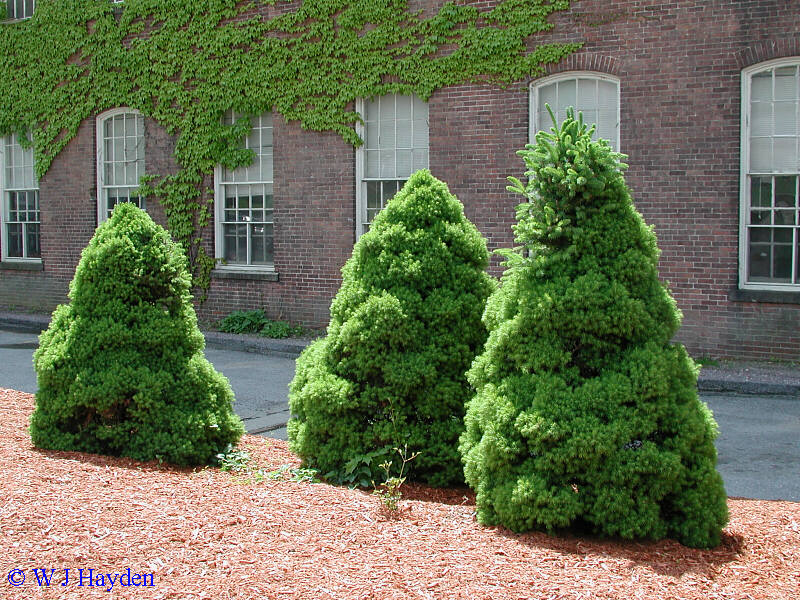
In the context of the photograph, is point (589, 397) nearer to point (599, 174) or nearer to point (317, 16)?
point (599, 174)

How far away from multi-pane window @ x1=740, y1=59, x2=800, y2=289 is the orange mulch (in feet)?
21.9

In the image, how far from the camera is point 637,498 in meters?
4.42

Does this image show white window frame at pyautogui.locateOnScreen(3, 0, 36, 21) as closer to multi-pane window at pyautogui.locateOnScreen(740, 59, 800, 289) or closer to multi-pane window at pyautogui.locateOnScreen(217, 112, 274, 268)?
multi-pane window at pyautogui.locateOnScreen(217, 112, 274, 268)

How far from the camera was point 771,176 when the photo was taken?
11398 mm

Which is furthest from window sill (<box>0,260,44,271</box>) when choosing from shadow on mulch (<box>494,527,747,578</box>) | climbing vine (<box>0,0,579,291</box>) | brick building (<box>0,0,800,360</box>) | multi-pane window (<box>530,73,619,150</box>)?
shadow on mulch (<box>494,527,747,578</box>)

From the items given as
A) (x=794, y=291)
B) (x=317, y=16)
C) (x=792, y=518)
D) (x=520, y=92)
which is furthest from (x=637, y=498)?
(x=317, y=16)

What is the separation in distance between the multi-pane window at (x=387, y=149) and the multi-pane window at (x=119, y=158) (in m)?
4.89

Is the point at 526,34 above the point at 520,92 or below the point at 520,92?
above

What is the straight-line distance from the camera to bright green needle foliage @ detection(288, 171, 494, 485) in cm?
570

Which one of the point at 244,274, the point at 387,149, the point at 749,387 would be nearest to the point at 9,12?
the point at 244,274

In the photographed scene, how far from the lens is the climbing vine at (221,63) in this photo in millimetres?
13234

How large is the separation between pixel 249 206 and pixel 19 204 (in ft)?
21.4

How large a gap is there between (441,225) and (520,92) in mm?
7283

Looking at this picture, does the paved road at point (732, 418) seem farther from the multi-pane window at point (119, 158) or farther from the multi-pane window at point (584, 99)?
the multi-pane window at point (119, 158)
